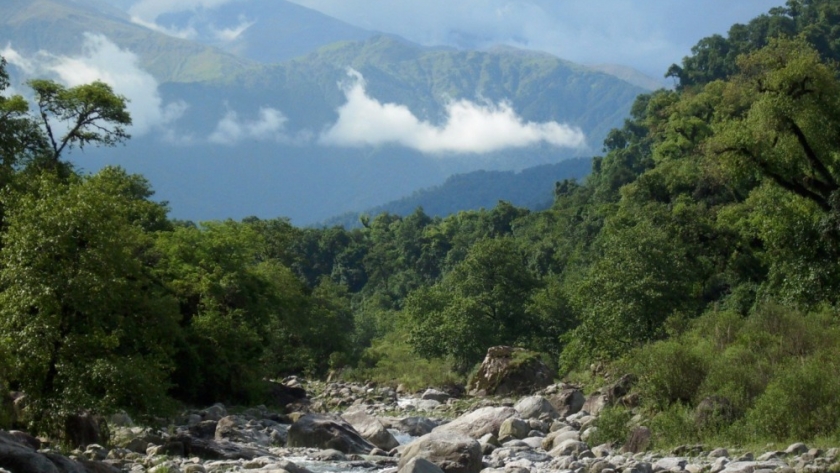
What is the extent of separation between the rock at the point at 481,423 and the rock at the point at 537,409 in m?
1.56

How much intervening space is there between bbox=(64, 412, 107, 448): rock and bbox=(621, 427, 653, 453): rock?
47.8ft

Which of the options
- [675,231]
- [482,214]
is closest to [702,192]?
[675,231]

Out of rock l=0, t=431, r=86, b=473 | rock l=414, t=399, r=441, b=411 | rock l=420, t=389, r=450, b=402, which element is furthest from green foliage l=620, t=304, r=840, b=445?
rock l=420, t=389, r=450, b=402

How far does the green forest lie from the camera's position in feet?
70.7

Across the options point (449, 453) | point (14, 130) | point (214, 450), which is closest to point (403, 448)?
point (449, 453)

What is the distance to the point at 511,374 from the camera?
46.4m

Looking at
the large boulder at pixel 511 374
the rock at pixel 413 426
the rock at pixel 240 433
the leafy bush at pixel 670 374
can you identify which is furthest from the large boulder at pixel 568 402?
the rock at pixel 240 433

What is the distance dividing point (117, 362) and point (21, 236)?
3794mm

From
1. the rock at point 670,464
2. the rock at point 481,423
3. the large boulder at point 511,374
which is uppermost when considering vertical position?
the rock at point 670,464

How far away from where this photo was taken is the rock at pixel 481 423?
30.9 metres

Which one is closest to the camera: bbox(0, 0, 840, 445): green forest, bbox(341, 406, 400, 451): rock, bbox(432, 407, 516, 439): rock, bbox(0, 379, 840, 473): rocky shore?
bbox(0, 379, 840, 473): rocky shore

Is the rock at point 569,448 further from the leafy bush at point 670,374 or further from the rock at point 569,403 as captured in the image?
the rock at point 569,403

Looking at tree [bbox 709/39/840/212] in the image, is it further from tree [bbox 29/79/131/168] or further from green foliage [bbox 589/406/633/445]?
tree [bbox 29/79/131/168]

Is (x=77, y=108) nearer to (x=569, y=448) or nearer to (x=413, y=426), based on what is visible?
(x=413, y=426)
